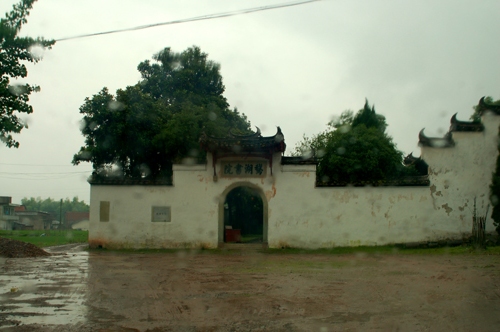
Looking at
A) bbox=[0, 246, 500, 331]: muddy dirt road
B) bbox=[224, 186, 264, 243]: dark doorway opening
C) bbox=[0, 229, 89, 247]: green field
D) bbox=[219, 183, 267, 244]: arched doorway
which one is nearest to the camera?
bbox=[0, 246, 500, 331]: muddy dirt road

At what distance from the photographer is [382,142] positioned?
65.6 feet

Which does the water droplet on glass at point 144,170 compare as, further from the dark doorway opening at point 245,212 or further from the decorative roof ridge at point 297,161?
the decorative roof ridge at point 297,161

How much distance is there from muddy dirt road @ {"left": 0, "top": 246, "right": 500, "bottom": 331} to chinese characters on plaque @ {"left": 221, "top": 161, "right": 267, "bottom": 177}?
5107 mm

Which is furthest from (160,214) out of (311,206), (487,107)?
(487,107)

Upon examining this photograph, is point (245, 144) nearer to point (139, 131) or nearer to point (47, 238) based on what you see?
point (139, 131)

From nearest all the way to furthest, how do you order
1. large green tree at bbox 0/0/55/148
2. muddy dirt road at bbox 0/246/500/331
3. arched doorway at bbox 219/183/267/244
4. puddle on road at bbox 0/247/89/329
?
1. muddy dirt road at bbox 0/246/500/331
2. puddle on road at bbox 0/247/89/329
3. large green tree at bbox 0/0/55/148
4. arched doorway at bbox 219/183/267/244

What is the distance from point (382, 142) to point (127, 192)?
10.3 metres

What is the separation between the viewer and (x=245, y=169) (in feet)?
54.3

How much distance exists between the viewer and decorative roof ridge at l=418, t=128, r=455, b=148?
16.0 meters

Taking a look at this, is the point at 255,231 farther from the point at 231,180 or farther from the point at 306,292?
the point at 306,292

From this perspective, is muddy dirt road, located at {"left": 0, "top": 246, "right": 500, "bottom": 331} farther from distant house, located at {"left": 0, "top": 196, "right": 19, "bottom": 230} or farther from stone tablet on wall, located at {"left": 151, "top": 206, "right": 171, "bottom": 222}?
distant house, located at {"left": 0, "top": 196, "right": 19, "bottom": 230}

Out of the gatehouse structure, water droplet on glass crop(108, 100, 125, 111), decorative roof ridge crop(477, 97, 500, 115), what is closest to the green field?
water droplet on glass crop(108, 100, 125, 111)

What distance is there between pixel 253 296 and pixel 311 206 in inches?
356

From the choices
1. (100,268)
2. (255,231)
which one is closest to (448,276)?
(100,268)
